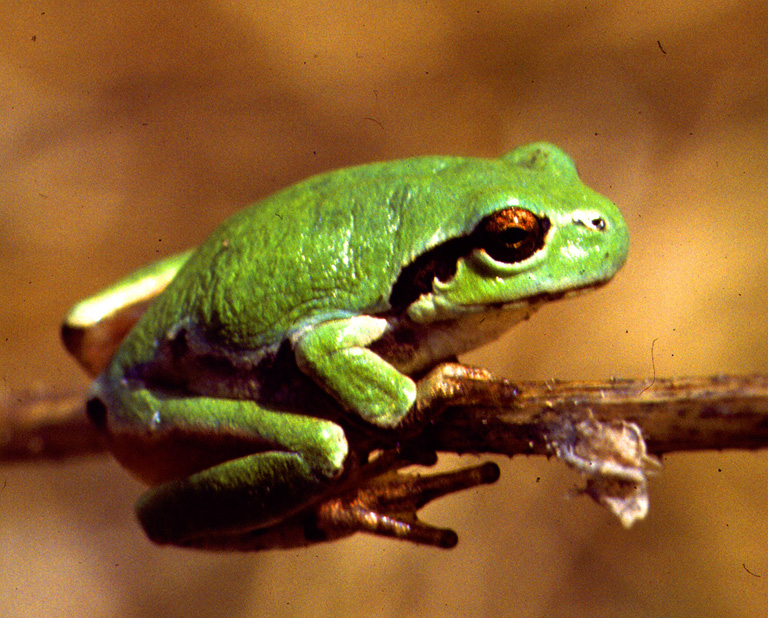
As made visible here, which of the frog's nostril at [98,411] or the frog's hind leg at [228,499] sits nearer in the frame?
the frog's hind leg at [228,499]

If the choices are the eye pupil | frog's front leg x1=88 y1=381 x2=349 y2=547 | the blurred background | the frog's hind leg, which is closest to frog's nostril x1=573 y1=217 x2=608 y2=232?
the eye pupil

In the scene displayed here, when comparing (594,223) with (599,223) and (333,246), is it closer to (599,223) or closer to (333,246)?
(599,223)

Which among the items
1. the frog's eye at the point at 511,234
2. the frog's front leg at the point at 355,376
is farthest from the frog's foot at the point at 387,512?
the frog's eye at the point at 511,234

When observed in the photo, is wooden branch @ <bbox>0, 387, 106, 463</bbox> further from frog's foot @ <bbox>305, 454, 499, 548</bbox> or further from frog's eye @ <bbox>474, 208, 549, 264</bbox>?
frog's eye @ <bbox>474, 208, 549, 264</bbox>

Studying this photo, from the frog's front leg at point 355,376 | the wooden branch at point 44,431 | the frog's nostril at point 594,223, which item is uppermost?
the frog's nostril at point 594,223

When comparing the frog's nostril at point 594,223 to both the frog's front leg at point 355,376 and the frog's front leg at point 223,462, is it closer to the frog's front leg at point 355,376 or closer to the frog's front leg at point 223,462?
the frog's front leg at point 355,376

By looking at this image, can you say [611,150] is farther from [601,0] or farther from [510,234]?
[510,234]

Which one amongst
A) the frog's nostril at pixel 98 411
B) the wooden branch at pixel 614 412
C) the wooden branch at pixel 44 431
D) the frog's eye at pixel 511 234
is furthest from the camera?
the wooden branch at pixel 44 431
